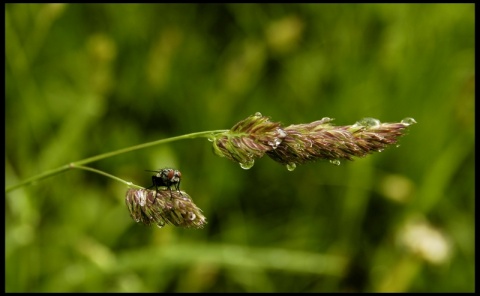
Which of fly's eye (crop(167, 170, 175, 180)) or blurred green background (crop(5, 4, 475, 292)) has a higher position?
blurred green background (crop(5, 4, 475, 292))

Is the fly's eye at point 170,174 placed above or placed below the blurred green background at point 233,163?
below

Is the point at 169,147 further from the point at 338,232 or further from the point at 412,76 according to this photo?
the point at 412,76

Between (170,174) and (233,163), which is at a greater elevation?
(233,163)

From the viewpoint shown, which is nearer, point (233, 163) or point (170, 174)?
point (170, 174)

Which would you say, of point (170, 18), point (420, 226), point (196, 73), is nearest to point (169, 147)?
point (196, 73)

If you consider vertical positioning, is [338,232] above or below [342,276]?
above

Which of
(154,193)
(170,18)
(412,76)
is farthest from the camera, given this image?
(170,18)

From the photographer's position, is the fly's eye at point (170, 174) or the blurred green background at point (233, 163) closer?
the fly's eye at point (170, 174)

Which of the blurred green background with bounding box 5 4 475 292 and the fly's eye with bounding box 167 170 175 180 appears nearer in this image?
the fly's eye with bounding box 167 170 175 180
